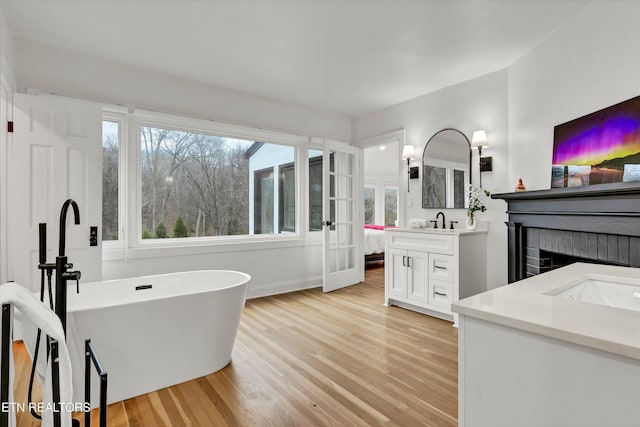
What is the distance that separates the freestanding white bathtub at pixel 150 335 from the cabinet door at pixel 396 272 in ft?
6.25

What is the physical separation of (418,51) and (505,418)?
295 cm

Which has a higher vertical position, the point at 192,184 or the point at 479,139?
the point at 479,139

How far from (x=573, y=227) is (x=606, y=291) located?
1.04 m

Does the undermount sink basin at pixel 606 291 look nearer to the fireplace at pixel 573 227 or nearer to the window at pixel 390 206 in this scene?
the fireplace at pixel 573 227

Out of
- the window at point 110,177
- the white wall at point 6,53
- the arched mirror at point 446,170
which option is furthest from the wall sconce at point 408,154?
the white wall at point 6,53

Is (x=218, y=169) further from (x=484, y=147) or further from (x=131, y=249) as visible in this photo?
(x=484, y=147)

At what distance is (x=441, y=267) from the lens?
3.33 metres

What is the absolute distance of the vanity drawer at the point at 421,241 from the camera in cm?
328

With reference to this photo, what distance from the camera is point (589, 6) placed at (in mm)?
2309

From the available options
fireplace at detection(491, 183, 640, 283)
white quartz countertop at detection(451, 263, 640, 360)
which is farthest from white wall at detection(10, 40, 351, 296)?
white quartz countertop at detection(451, 263, 640, 360)

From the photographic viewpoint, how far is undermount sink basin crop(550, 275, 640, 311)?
1.19 meters

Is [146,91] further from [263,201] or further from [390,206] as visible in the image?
[390,206]

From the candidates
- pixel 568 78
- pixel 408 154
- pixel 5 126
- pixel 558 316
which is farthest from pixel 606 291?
pixel 5 126

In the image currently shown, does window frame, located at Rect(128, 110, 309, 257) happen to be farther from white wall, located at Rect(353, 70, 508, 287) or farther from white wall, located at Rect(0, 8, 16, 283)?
white wall, located at Rect(353, 70, 508, 287)
